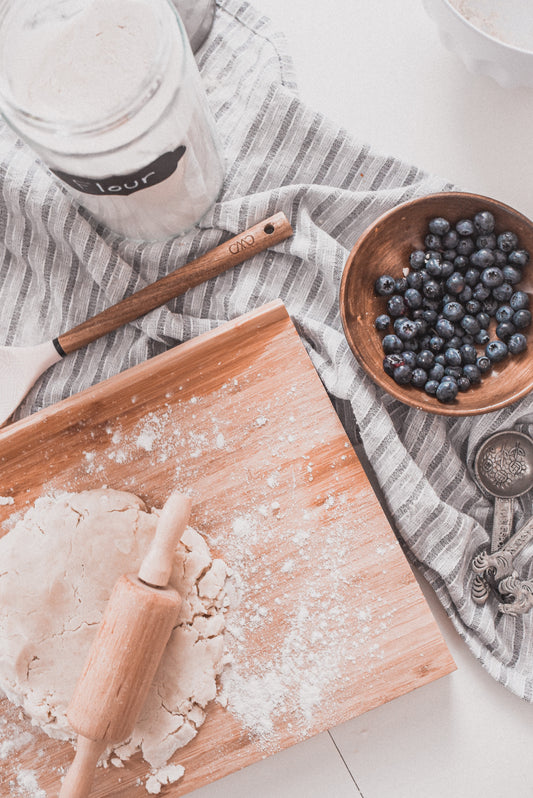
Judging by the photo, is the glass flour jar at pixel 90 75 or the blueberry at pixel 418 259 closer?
the glass flour jar at pixel 90 75

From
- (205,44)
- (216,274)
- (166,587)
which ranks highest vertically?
(205,44)

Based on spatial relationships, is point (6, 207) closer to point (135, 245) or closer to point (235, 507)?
point (135, 245)

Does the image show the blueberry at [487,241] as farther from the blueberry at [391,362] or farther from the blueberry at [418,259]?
the blueberry at [391,362]

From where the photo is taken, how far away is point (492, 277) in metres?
1.15

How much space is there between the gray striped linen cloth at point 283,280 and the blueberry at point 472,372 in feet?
0.33

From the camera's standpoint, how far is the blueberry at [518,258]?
1156 millimetres

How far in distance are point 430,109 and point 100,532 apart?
40.1 inches

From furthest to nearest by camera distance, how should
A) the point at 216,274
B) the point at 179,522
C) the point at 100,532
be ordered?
1. the point at 216,274
2. the point at 100,532
3. the point at 179,522

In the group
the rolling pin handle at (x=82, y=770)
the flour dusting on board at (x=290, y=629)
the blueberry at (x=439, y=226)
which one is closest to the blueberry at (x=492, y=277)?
the blueberry at (x=439, y=226)

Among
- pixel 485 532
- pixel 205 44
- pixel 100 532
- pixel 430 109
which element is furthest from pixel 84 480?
pixel 430 109

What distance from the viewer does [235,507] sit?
1163 millimetres

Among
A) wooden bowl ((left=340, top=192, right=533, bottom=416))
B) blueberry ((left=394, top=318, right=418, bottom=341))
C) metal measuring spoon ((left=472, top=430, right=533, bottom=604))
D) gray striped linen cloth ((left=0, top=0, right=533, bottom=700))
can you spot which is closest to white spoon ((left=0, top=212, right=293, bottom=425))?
gray striped linen cloth ((left=0, top=0, right=533, bottom=700))

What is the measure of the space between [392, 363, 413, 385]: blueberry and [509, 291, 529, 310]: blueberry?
0.22m

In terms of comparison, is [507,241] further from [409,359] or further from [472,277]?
[409,359]
